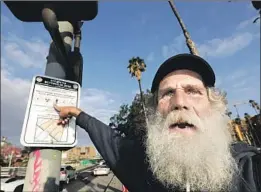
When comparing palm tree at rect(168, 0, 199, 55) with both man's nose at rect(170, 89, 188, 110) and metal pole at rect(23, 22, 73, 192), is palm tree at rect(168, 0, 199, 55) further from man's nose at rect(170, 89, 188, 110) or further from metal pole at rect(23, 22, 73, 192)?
metal pole at rect(23, 22, 73, 192)

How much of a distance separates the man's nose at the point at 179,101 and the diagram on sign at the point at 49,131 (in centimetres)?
88

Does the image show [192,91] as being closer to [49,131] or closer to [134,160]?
[134,160]

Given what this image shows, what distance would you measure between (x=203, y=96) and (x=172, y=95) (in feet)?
0.90

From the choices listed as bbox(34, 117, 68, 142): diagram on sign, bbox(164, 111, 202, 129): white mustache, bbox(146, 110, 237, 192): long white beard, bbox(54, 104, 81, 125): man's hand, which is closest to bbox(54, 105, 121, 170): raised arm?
bbox(54, 104, 81, 125): man's hand

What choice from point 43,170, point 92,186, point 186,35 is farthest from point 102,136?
point 92,186

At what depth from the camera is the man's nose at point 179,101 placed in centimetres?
161

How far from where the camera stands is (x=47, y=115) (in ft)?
4.81

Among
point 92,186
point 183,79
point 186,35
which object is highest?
point 186,35

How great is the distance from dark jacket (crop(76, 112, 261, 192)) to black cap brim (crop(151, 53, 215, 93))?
0.64 metres

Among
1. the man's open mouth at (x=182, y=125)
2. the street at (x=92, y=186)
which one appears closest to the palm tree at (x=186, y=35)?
the street at (x=92, y=186)

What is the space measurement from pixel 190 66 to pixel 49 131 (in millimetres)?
1316

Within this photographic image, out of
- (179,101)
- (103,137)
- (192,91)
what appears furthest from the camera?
(103,137)

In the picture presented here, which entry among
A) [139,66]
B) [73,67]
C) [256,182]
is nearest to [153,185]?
[256,182]

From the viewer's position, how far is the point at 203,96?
5.81 feet
